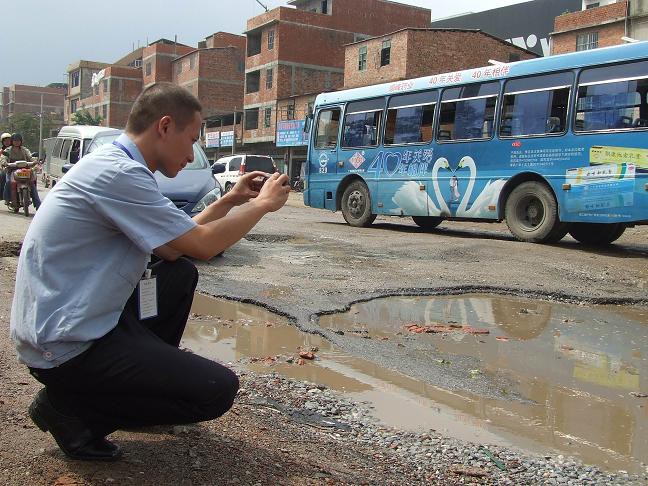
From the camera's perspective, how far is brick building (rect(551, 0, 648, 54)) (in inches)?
1161

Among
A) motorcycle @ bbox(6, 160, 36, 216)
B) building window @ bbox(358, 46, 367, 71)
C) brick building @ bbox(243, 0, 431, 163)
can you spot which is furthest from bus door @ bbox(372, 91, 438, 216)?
brick building @ bbox(243, 0, 431, 163)

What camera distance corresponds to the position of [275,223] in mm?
12344

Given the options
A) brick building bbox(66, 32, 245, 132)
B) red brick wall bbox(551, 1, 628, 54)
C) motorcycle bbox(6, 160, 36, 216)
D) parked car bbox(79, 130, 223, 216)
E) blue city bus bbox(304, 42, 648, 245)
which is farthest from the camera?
brick building bbox(66, 32, 245, 132)

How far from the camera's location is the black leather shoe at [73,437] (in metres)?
2.20

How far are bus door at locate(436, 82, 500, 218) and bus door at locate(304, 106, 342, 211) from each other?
3034mm

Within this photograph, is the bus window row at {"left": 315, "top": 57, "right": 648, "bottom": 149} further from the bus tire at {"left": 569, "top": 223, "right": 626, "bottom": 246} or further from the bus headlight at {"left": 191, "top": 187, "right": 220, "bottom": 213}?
the bus headlight at {"left": 191, "top": 187, "right": 220, "bottom": 213}

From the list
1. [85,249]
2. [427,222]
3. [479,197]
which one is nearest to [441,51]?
[427,222]

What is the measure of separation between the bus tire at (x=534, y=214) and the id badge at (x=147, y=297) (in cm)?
831

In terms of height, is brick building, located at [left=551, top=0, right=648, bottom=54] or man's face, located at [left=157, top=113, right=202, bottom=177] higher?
brick building, located at [left=551, top=0, right=648, bottom=54]

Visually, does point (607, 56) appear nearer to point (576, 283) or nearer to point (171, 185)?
point (576, 283)

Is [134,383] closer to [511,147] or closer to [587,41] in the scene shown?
[511,147]

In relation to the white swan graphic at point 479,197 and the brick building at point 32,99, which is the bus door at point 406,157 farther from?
the brick building at point 32,99

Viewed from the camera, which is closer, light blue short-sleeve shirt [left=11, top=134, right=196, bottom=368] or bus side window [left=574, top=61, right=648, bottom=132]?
light blue short-sleeve shirt [left=11, top=134, right=196, bottom=368]

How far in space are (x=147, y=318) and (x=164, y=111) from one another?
78 cm
